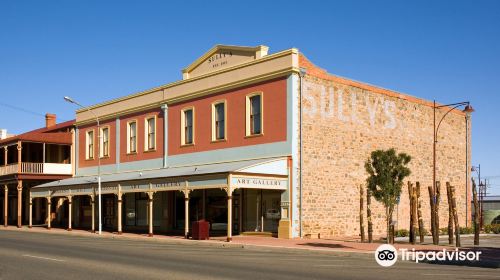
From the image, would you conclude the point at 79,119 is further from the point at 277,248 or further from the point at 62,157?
the point at 277,248

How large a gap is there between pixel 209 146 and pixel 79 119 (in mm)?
16407

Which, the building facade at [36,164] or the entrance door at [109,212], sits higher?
the building facade at [36,164]

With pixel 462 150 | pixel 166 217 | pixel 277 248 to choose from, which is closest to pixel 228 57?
pixel 166 217

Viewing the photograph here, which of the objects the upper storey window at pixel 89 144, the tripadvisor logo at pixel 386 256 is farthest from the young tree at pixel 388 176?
the upper storey window at pixel 89 144

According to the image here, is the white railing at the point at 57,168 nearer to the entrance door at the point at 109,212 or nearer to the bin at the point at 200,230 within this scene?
the entrance door at the point at 109,212

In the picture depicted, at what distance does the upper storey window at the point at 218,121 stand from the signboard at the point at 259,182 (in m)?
5.35

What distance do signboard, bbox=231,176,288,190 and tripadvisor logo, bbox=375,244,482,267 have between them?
751cm

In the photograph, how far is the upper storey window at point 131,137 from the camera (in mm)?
38812

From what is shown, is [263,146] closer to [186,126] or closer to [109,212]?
[186,126]

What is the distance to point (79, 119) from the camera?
4494cm

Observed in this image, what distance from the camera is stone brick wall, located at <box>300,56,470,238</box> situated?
94.2 ft

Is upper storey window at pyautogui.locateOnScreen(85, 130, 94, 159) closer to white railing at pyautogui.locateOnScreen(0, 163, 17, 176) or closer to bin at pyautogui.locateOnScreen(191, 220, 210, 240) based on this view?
white railing at pyautogui.locateOnScreen(0, 163, 17, 176)

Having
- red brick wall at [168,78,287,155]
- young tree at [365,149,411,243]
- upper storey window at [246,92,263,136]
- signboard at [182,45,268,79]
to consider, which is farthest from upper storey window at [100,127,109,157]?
young tree at [365,149,411,243]

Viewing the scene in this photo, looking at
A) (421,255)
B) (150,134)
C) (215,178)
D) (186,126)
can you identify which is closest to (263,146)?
Answer: (215,178)
